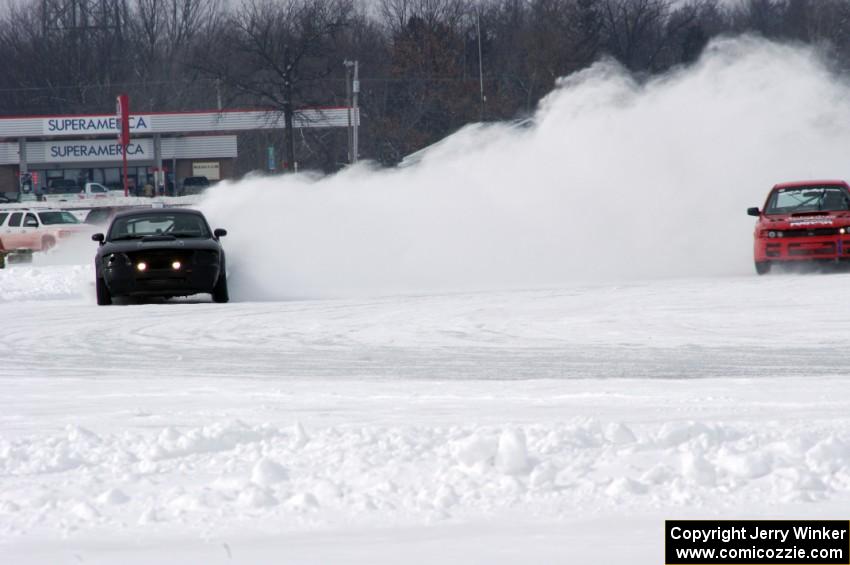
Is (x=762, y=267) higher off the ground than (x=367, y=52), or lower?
lower

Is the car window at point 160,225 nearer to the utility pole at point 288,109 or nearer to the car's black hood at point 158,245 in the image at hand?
the car's black hood at point 158,245

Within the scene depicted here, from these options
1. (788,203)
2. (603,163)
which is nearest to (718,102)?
(603,163)

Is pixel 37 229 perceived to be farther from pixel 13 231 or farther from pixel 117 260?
pixel 117 260

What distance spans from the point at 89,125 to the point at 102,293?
59550 mm

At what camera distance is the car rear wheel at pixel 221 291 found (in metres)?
17.0

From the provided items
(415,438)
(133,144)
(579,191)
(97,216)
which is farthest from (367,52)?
(415,438)

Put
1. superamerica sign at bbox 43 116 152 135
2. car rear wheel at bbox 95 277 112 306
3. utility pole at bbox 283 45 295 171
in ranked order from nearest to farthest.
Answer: car rear wheel at bbox 95 277 112 306
utility pole at bbox 283 45 295 171
superamerica sign at bbox 43 116 152 135

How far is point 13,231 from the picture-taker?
36.3 meters

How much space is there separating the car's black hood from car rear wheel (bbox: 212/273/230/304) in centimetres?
45

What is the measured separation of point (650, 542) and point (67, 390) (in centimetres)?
556

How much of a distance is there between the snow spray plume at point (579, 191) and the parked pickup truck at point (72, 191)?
43.8 meters

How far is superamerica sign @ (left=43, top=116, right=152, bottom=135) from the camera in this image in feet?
238

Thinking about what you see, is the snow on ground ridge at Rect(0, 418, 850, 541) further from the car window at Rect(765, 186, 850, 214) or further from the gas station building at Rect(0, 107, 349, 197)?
the gas station building at Rect(0, 107, 349, 197)

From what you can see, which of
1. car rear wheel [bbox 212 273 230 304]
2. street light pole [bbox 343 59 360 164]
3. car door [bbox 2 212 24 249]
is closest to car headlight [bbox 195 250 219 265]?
car rear wheel [bbox 212 273 230 304]
